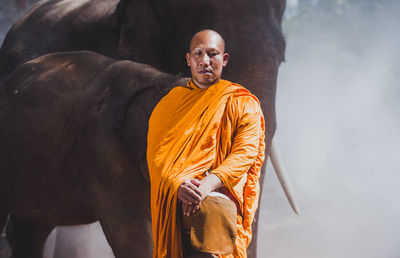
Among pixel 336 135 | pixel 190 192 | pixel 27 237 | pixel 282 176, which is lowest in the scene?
pixel 336 135

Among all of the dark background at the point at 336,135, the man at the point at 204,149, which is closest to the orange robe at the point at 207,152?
the man at the point at 204,149

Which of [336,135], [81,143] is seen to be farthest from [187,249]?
[336,135]

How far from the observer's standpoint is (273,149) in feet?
6.47

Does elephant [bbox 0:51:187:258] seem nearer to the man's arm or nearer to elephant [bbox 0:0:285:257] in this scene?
elephant [bbox 0:0:285:257]

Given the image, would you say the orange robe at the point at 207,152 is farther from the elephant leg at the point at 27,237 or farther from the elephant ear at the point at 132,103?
the elephant leg at the point at 27,237

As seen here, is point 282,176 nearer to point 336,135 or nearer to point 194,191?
point 194,191

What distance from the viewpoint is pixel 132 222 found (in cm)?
142

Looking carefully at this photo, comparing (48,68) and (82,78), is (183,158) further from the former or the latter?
(48,68)

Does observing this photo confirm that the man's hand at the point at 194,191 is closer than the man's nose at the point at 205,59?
Yes

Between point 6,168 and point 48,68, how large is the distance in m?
0.38

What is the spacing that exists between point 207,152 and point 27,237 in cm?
169

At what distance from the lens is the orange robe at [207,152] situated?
90cm

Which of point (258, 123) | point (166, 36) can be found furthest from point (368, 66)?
point (258, 123)

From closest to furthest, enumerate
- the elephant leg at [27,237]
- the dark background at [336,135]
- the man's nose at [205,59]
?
1. the man's nose at [205,59]
2. the elephant leg at [27,237]
3. the dark background at [336,135]
